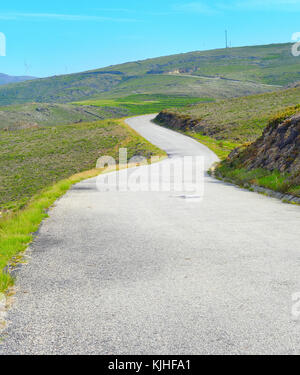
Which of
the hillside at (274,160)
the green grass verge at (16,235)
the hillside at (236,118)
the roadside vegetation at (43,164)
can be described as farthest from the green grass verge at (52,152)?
the hillside at (274,160)

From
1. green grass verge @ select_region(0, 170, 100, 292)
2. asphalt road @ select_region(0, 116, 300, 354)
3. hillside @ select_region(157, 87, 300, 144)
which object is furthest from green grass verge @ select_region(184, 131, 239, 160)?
asphalt road @ select_region(0, 116, 300, 354)

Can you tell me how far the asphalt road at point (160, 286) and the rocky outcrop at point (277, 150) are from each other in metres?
6.12

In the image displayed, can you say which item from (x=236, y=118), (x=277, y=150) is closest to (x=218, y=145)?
(x=236, y=118)

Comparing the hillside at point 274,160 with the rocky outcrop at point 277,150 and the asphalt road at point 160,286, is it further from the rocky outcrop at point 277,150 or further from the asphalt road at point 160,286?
the asphalt road at point 160,286

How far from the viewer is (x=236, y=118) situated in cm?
5369

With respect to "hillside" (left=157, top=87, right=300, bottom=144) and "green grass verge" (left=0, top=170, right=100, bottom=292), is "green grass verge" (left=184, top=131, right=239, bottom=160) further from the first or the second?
"green grass verge" (left=0, top=170, right=100, bottom=292)

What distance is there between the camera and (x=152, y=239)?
8.15 metres

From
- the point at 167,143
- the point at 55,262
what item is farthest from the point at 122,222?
the point at 167,143

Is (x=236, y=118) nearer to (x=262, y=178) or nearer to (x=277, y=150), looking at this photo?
(x=277, y=150)

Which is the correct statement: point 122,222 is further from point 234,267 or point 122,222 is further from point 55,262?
point 234,267

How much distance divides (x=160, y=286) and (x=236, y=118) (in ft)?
167

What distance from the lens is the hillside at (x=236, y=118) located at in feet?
147

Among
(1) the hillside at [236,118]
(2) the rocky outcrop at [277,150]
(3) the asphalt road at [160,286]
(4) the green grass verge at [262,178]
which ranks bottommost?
(3) the asphalt road at [160,286]
